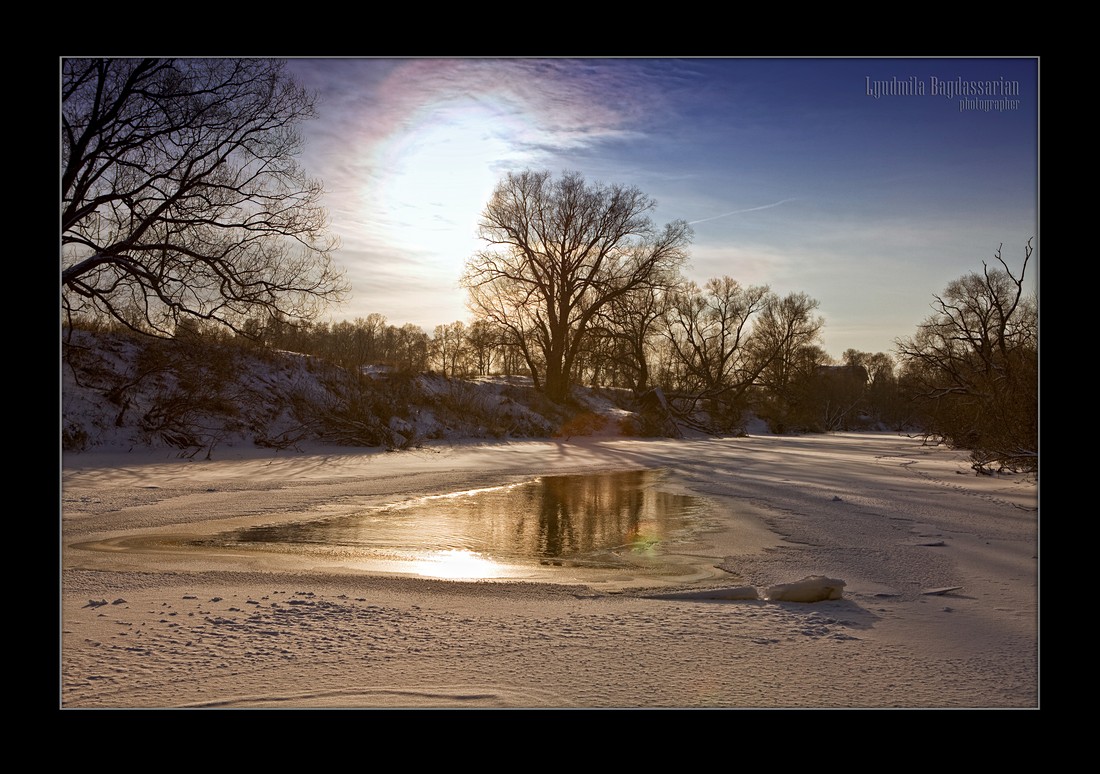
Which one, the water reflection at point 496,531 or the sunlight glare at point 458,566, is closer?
the sunlight glare at point 458,566

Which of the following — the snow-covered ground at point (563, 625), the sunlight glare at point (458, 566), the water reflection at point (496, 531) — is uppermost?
Answer: the snow-covered ground at point (563, 625)

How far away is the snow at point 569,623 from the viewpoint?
9.46 ft

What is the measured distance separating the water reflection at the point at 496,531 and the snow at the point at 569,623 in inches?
20.9

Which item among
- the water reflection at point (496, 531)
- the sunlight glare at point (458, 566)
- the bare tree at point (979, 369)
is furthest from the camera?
the bare tree at point (979, 369)

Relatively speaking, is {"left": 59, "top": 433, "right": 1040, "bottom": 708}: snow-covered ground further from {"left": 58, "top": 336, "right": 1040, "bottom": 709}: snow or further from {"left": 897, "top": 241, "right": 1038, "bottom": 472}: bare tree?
{"left": 897, "top": 241, "right": 1038, "bottom": 472}: bare tree

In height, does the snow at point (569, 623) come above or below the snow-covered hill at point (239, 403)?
below

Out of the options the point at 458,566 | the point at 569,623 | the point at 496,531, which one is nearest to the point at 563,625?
the point at 569,623

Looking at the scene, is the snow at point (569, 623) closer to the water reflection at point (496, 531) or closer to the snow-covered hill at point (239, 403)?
the water reflection at point (496, 531)

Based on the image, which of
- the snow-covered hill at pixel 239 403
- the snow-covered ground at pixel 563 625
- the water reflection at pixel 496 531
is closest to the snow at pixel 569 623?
the snow-covered ground at pixel 563 625

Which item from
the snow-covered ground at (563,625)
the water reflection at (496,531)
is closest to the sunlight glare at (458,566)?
the water reflection at (496,531)

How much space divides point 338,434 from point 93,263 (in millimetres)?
7377

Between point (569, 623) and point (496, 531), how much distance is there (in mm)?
3686

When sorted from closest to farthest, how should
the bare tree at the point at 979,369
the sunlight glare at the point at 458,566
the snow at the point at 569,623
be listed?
the snow at the point at 569,623
the sunlight glare at the point at 458,566
the bare tree at the point at 979,369
